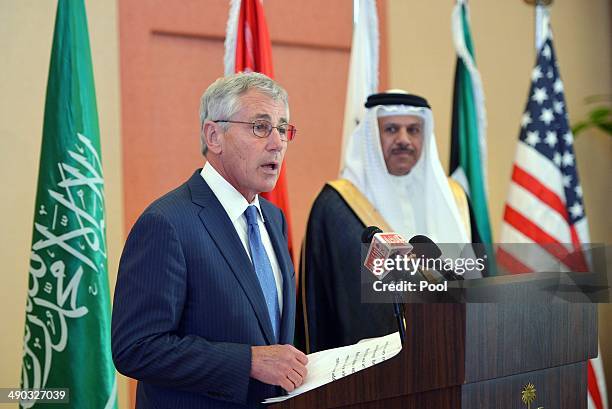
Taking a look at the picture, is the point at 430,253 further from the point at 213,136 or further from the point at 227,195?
the point at 213,136

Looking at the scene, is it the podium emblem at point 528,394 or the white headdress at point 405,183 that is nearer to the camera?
the podium emblem at point 528,394

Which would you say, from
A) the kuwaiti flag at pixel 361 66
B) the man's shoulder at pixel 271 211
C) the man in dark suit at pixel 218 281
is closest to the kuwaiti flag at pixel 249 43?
the kuwaiti flag at pixel 361 66

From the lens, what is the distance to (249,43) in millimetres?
3590

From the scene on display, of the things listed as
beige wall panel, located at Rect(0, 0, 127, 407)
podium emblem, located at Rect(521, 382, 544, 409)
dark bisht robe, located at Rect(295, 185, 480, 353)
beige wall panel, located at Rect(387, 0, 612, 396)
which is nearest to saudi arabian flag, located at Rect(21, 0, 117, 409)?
beige wall panel, located at Rect(0, 0, 127, 407)

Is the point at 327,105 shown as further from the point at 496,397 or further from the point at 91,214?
the point at 496,397

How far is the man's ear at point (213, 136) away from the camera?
6.56 ft

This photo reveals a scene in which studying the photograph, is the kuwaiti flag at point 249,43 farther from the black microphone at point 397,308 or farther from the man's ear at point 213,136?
the black microphone at point 397,308

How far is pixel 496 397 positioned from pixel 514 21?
4234mm

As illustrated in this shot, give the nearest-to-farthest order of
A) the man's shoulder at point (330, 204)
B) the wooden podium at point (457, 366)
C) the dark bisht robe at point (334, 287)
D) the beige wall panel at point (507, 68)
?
the wooden podium at point (457, 366) → the dark bisht robe at point (334, 287) → the man's shoulder at point (330, 204) → the beige wall panel at point (507, 68)

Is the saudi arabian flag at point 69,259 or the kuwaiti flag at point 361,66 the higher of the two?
the kuwaiti flag at point 361,66

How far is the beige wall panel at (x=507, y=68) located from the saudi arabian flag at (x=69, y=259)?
2423mm

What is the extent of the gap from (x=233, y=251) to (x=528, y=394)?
0.78m

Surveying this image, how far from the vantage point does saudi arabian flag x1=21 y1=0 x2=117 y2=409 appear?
285 centimetres

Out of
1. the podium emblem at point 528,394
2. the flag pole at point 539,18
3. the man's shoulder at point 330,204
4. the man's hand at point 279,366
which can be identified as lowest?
the podium emblem at point 528,394
